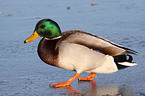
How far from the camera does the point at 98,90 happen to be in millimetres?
3469

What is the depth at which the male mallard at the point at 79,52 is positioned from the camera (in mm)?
3568

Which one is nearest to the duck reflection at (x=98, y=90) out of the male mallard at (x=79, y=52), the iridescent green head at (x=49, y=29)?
the male mallard at (x=79, y=52)

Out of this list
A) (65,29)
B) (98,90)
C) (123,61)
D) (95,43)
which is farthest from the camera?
(65,29)

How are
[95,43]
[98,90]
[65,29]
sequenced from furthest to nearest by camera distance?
[65,29]
[95,43]
[98,90]

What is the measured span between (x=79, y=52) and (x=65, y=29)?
2.78m

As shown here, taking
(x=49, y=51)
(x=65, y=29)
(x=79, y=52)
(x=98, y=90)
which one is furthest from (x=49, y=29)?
(x=65, y=29)

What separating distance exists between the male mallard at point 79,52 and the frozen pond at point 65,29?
0.20 m

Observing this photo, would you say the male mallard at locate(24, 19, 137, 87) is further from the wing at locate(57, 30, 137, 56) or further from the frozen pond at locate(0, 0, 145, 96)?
the frozen pond at locate(0, 0, 145, 96)

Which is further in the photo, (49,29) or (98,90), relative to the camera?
(49,29)

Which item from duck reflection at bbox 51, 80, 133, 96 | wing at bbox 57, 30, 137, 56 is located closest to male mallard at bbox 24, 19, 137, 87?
wing at bbox 57, 30, 137, 56

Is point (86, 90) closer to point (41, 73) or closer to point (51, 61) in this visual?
point (51, 61)

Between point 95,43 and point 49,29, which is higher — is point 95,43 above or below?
below

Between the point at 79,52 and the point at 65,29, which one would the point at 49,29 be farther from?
the point at 65,29

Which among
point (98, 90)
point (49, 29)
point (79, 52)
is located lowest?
point (98, 90)
